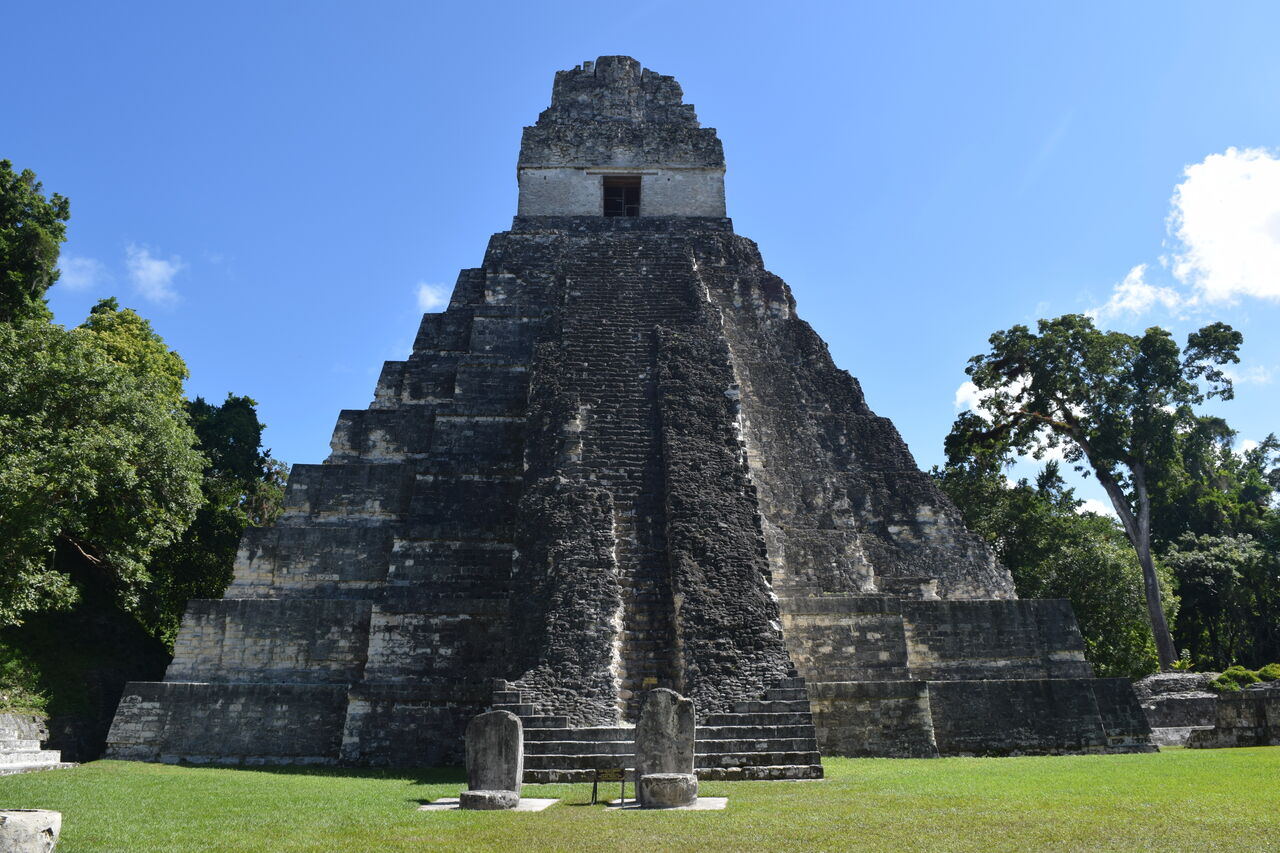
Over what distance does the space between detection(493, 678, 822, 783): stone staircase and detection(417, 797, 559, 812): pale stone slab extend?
124 cm

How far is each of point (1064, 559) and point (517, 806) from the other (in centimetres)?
2037

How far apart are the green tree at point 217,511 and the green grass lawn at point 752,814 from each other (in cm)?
1213

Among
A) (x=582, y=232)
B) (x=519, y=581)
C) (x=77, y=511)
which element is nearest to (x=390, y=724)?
(x=519, y=581)

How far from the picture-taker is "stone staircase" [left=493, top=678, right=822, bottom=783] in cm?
852

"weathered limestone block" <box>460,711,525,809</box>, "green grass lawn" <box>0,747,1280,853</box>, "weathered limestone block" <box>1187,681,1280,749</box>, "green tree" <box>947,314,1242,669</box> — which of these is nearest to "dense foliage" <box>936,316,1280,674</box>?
"green tree" <box>947,314,1242,669</box>

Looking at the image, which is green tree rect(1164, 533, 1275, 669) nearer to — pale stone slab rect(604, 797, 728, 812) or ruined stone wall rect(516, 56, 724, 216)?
ruined stone wall rect(516, 56, 724, 216)

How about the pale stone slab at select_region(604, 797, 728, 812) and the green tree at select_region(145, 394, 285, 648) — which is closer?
the pale stone slab at select_region(604, 797, 728, 812)

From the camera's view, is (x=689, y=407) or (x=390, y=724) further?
(x=689, y=407)

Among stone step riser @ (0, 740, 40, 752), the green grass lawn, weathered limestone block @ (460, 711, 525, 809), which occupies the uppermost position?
stone step riser @ (0, 740, 40, 752)

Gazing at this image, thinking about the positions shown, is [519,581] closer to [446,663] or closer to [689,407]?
[446,663]

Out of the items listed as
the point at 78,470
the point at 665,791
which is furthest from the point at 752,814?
the point at 78,470

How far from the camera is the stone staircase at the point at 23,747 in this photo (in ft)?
34.1

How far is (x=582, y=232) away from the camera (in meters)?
18.1

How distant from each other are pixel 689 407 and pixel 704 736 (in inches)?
206
